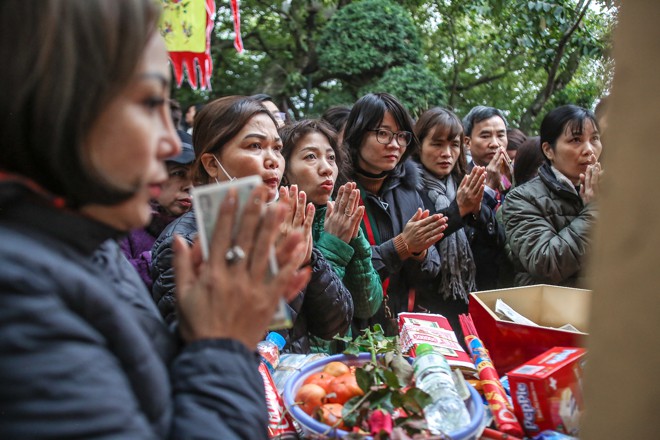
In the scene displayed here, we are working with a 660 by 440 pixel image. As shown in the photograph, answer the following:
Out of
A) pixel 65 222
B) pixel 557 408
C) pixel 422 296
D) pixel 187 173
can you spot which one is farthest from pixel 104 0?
pixel 422 296

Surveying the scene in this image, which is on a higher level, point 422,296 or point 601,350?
point 601,350

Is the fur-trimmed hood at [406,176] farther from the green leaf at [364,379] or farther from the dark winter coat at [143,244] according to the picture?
the green leaf at [364,379]

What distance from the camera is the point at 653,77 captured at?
682 millimetres

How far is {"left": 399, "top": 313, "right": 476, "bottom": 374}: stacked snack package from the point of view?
1533mm

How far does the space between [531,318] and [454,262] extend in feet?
4.18

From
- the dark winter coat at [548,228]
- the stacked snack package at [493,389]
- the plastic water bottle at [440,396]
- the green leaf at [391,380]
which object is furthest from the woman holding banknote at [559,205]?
the green leaf at [391,380]

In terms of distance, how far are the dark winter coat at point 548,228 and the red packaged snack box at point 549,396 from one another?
151cm

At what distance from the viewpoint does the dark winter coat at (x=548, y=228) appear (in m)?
2.72

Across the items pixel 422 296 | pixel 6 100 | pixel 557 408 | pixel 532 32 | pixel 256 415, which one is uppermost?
pixel 532 32

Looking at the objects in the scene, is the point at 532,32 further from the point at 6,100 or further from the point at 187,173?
the point at 6,100

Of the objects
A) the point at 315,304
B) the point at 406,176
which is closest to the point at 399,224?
the point at 406,176

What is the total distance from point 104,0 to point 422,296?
2772mm

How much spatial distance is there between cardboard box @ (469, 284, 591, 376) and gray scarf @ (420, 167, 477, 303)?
124cm

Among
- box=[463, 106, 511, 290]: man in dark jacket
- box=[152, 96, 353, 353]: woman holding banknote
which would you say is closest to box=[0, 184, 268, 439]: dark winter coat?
box=[152, 96, 353, 353]: woman holding banknote
